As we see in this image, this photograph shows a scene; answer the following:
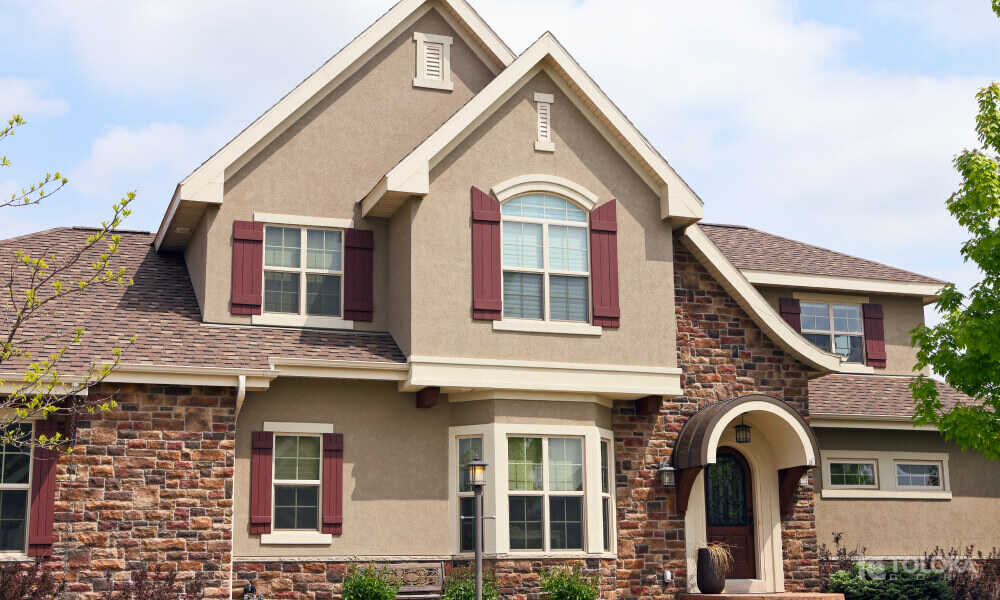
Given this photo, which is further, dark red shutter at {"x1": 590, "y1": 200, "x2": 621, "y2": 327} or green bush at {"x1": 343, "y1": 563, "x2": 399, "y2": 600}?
dark red shutter at {"x1": 590, "y1": 200, "x2": 621, "y2": 327}

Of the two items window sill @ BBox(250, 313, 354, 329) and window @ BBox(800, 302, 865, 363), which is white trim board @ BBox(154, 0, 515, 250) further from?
window @ BBox(800, 302, 865, 363)

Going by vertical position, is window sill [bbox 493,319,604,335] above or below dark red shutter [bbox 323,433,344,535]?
above

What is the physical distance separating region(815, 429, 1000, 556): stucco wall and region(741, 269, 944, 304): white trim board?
112 inches

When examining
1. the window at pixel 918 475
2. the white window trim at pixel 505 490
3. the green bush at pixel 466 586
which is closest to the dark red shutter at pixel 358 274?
the white window trim at pixel 505 490

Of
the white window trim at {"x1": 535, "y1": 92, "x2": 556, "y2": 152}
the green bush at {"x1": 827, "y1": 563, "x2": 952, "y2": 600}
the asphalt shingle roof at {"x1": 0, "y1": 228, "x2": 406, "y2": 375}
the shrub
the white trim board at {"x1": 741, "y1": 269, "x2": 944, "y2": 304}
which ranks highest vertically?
the white window trim at {"x1": 535, "y1": 92, "x2": 556, "y2": 152}

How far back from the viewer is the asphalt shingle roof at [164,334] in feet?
50.5

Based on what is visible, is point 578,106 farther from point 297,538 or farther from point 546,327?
point 297,538

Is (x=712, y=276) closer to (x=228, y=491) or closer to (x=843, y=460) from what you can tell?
(x=843, y=460)

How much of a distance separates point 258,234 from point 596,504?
655 cm

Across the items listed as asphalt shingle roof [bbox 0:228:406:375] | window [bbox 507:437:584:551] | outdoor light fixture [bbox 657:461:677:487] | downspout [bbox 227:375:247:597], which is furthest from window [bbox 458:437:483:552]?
downspout [bbox 227:375:247:597]

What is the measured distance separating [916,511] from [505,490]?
29.8 feet

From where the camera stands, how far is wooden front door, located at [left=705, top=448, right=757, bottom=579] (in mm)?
18406

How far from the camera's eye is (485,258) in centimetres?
1666

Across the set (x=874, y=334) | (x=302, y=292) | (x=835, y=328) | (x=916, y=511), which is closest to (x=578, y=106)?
(x=302, y=292)
